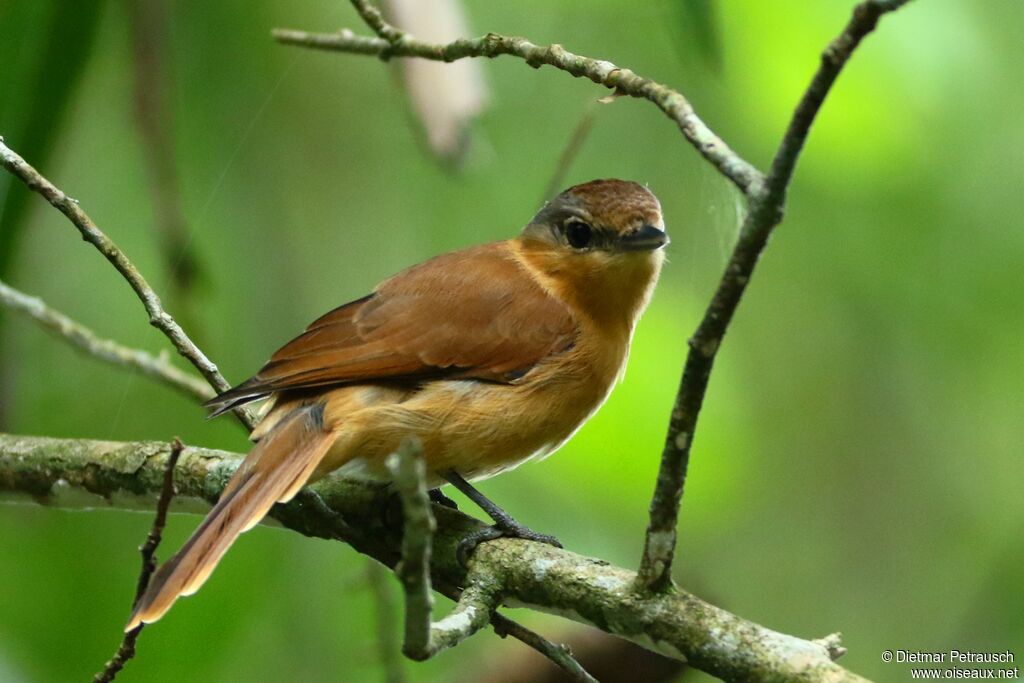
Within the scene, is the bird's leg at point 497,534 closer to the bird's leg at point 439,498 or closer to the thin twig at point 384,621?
the bird's leg at point 439,498

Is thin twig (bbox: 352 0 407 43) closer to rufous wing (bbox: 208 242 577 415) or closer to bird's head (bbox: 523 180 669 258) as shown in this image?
rufous wing (bbox: 208 242 577 415)

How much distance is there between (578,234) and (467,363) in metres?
0.64

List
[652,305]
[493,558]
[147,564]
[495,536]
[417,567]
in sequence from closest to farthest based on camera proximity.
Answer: [417,567] < [147,564] < [493,558] < [495,536] < [652,305]

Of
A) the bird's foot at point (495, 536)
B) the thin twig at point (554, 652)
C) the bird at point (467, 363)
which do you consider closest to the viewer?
the thin twig at point (554, 652)

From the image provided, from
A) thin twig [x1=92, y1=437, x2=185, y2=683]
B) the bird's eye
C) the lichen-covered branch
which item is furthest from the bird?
the lichen-covered branch

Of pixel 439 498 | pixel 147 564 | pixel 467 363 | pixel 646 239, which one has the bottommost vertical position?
pixel 147 564

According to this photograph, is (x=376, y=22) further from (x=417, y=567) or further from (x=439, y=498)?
(x=417, y=567)

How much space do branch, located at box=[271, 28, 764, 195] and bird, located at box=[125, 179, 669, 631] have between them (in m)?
0.68

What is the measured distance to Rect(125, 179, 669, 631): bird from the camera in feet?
9.64

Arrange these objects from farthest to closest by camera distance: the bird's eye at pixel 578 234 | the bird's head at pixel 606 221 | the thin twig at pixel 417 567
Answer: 1. the bird's eye at pixel 578 234
2. the bird's head at pixel 606 221
3. the thin twig at pixel 417 567

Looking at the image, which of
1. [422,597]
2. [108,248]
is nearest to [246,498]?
[108,248]

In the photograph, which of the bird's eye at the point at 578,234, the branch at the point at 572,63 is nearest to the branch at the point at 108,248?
the branch at the point at 572,63

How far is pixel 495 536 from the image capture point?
9.08 ft

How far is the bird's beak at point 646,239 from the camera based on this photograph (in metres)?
3.41
